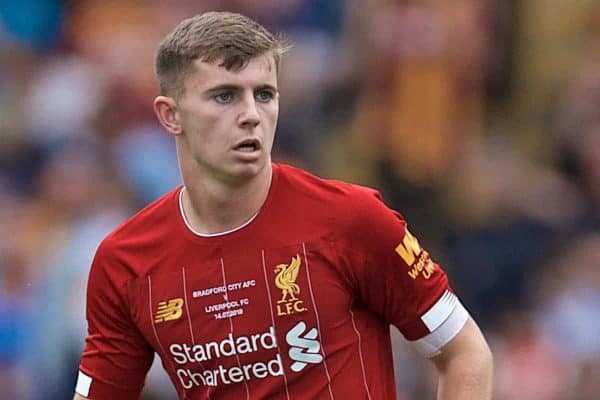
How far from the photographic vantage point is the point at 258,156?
4367 mm

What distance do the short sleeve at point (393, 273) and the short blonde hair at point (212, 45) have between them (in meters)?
0.51

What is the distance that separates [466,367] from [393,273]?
1.17 ft

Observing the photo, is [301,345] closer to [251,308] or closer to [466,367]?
[251,308]

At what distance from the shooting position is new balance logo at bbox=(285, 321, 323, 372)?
4.39 m

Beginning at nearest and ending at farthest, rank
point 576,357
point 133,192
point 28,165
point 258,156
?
point 258,156 < point 576,357 < point 133,192 < point 28,165

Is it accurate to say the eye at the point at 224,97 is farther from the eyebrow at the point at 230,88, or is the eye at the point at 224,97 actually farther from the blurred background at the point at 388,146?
the blurred background at the point at 388,146

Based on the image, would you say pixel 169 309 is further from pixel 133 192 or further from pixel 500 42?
pixel 500 42

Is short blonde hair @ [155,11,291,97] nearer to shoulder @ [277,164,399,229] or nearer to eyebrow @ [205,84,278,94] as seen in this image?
eyebrow @ [205,84,278,94]

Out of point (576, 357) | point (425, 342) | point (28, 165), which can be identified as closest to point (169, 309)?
point (425, 342)

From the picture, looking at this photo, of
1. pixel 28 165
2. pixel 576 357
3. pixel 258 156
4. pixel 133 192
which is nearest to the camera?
pixel 258 156

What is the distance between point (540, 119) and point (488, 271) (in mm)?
1576

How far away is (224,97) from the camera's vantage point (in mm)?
4387

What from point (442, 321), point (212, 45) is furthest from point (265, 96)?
point (442, 321)

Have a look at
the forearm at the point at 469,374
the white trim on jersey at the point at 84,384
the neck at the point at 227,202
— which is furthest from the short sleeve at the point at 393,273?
the white trim on jersey at the point at 84,384
